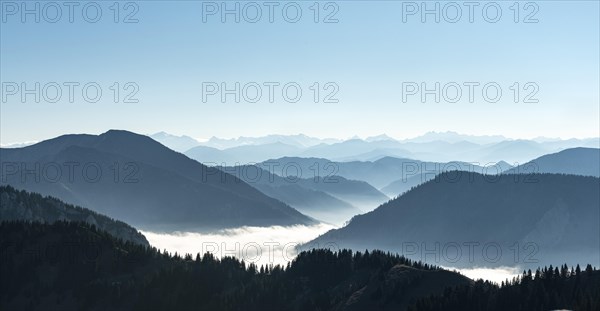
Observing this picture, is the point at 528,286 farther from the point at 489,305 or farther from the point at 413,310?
the point at 413,310

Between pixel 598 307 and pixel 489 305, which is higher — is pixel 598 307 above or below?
above

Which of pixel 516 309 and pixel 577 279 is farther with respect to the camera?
pixel 577 279

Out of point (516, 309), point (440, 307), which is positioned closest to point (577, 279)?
point (516, 309)

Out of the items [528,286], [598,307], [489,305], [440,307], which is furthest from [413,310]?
[598,307]

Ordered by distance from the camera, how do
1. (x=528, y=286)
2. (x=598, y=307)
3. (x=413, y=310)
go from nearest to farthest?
(x=598, y=307)
(x=413, y=310)
(x=528, y=286)

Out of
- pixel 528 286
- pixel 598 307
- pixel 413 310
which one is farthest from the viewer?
pixel 528 286

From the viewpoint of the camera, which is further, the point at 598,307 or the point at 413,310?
the point at 413,310

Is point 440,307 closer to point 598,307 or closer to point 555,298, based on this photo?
point 555,298
